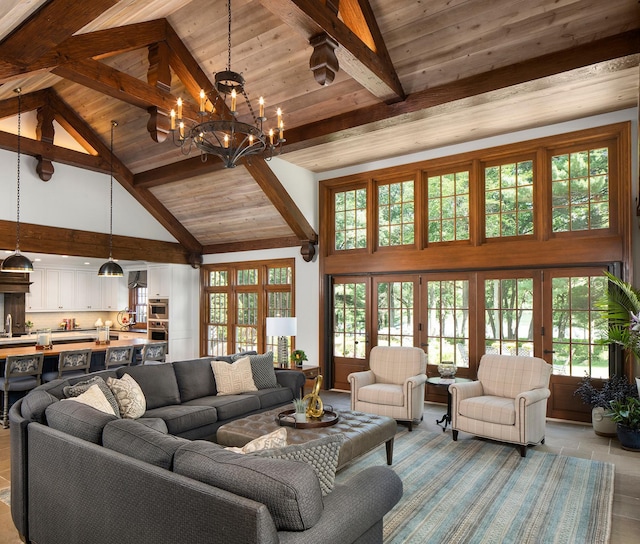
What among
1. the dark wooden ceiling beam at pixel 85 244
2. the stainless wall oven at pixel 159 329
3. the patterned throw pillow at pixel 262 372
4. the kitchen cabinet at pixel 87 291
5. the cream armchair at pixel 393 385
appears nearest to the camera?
the cream armchair at pixel 393 385

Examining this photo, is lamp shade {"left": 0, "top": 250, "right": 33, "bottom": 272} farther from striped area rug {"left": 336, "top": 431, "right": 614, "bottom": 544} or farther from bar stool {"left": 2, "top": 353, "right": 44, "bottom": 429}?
striped area rug {"left": 336, "top": 431, "right": 614, "bottom": 544}

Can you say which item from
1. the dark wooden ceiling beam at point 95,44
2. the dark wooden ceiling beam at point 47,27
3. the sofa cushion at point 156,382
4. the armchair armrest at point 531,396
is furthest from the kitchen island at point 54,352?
the armchair armrest at point 531,396

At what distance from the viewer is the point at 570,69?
160 inches

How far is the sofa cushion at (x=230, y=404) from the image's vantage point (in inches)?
182

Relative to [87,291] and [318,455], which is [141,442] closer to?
[318,455]

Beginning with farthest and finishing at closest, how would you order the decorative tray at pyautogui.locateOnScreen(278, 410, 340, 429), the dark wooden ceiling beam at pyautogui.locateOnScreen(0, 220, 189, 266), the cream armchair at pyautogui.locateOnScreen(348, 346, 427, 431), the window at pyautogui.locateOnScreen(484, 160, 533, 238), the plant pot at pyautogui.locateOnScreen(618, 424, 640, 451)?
the dark wooden ceiling beam at pyautogui.locateOnScreen(0, 220, 189, 266)
the window at pyautogui.locateOnScreen(484, 160, 533, 238)
the cream armchair at pyautogui.locateOnScreen(348, 346, 427, 431)
the plant pot at pyautogui.locateOnScreen(618, 424, 640, 451)
the decorative tray at pyautogui.locateOnScreen(278, 410, 340, 429)

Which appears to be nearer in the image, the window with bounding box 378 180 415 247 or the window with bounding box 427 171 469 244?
the window with bounding box 427 171 469 244

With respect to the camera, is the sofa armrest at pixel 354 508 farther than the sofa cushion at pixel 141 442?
No

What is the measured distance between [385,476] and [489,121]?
15.3 ft

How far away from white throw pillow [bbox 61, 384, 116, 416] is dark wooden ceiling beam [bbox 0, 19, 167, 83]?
231cm

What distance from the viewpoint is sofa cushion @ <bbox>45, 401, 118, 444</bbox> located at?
244 cm

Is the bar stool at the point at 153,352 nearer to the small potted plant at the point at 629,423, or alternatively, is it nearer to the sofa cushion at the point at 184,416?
the sofa cushion at the point at 184,416

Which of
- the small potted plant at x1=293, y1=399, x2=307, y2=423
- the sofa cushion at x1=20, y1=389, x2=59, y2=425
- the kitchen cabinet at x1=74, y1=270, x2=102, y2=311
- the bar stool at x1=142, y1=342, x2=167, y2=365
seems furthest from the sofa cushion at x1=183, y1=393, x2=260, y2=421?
the kitchen cabinet at x1=74, y1=270, x2=102, y2=311

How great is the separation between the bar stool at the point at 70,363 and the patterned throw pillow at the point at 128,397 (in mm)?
2136
